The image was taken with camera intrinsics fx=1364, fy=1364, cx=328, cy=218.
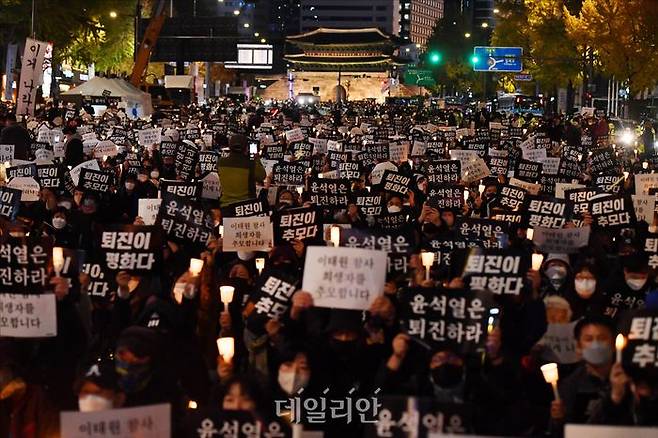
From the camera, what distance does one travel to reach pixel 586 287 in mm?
10062

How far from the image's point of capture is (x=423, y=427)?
652 centimetres

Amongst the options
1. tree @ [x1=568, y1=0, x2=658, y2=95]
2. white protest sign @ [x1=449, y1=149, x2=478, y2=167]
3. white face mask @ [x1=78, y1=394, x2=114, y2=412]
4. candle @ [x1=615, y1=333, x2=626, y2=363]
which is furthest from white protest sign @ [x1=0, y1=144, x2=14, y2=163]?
tree @ [x1=568, y1=0, x2=658, y2=95]

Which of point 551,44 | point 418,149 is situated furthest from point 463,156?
point 551,44

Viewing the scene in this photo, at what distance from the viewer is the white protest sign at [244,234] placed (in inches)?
485

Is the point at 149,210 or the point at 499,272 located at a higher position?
the point at 149,210

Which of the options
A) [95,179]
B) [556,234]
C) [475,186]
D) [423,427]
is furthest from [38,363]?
[475,186]

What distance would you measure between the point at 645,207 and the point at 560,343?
729 centimetres

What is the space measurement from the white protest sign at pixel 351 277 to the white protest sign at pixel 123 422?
2.33 meters

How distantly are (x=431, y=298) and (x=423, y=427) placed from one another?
1755mm

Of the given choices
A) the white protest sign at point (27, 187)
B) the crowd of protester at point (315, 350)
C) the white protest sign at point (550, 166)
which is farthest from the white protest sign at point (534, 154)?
the crowd of protester at point (315, 350)

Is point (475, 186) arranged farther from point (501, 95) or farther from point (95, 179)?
point (501, 95)

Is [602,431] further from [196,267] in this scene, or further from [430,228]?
[430,228]

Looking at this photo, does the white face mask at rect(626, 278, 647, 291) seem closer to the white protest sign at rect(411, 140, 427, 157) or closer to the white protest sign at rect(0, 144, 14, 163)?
the white protest sign at rect(0, 144, 14, 163)

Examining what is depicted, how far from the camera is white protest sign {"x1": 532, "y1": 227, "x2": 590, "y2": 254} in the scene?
12.7 metres
